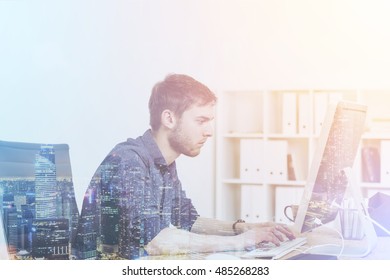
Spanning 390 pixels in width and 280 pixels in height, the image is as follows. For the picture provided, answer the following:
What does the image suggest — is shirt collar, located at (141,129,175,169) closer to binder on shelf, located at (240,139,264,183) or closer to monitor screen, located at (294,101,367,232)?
binder on shelf, located at (240,139,264,183)

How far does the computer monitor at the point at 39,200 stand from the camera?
108 inches

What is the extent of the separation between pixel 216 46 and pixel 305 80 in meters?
0.40

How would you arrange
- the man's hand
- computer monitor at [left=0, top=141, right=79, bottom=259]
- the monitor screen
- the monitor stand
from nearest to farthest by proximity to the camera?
the monitor screen → the monitor stand → the man's hand → computer monitor at [left=0, top=141, right=79, bottom=259]

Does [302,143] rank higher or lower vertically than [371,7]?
lower

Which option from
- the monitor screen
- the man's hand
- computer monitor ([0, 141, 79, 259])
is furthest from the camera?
computer monitor ([0, 141, 79, 259])

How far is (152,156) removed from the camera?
268 centimetres

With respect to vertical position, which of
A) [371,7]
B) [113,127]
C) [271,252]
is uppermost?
[371,7]

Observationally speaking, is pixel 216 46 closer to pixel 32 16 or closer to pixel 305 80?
pixel 305 80

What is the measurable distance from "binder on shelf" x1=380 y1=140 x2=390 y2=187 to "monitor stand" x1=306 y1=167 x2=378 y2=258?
0.49 ft

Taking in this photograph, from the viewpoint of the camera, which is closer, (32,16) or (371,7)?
(371,7)

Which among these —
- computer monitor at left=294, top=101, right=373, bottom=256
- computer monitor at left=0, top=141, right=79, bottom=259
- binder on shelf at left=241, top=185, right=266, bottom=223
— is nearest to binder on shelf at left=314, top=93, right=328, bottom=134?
computer monitor at left=294, top=101, right=373, bottom=256

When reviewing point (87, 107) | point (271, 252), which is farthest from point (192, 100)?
point (271, 252)

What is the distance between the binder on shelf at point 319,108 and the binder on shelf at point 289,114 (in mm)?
81

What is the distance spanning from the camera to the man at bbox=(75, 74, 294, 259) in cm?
267
